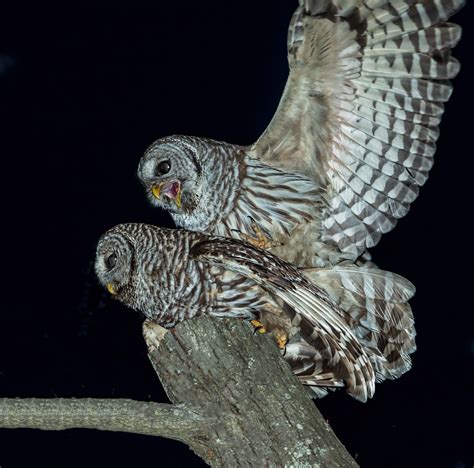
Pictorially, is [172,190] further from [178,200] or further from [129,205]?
[129,205]

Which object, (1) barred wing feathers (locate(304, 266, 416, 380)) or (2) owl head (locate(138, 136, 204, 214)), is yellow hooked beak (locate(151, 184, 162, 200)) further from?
(1) barred wing feathers (locate(304, 266, 416, 380))

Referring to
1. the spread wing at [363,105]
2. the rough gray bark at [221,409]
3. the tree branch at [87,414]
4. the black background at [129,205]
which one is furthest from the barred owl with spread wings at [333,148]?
the tree branch at [87,414]

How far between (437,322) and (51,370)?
1.94 metres

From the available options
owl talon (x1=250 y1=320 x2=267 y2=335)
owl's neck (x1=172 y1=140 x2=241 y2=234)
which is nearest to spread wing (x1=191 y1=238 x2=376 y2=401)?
owl talon (x1=250 y1=320 x2=267 y2=335)

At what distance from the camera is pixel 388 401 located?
5.07 meters

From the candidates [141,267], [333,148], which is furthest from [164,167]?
[333,148]

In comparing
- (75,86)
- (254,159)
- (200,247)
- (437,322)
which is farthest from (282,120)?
(437,322)

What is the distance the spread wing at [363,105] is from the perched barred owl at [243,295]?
349mm

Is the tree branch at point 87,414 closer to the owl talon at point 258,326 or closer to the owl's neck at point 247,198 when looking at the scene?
the owl talon at point 258,326

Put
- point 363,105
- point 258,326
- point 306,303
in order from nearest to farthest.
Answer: point 306,303, point 258,326, point 363,105

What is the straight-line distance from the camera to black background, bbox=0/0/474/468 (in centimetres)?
471

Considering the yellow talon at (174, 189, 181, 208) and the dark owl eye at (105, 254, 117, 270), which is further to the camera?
the yellow talon at (174, 189, 181, 208)

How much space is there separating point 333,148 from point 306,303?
29.8 inches

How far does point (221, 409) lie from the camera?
3053 millimetres
